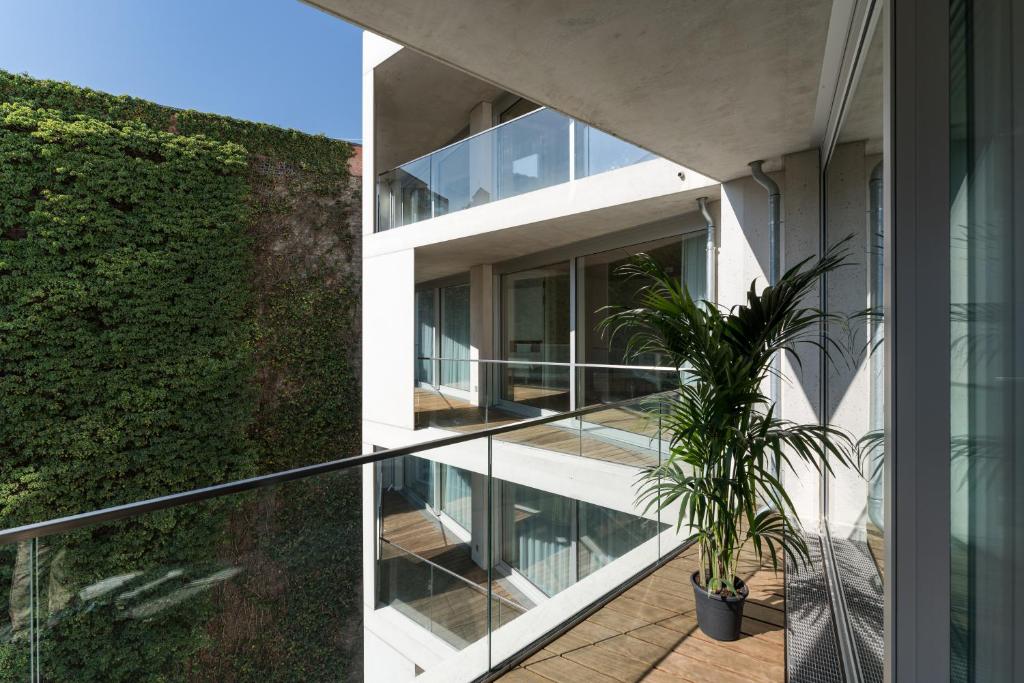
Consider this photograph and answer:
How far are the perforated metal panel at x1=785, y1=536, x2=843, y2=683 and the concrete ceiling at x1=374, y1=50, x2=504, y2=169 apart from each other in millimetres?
7133

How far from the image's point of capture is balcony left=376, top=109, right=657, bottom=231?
562 centimetres

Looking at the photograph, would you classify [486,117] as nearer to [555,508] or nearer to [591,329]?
[591,329]

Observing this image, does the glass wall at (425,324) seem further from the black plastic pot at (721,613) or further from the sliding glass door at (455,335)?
the black plastic pot at (721,613)

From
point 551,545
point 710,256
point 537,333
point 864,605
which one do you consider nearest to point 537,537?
point 551,545

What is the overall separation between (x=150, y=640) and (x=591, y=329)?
6.24 metres

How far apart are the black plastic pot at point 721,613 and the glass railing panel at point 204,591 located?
5.30 ft

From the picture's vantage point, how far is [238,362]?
9.59 meters

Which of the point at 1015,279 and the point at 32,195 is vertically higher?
the point at 32,195

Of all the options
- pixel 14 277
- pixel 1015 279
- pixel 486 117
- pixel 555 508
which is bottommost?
pixel 555 508

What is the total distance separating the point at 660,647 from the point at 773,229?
2.88 meters

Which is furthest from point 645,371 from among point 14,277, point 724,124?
point 14,277

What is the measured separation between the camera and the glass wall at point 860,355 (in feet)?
5.51

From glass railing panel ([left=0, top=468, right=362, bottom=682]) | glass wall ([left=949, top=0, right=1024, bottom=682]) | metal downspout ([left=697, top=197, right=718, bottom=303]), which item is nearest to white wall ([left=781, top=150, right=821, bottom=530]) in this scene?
metal downspout ([left=697, top=197, right=718, bottom=303])

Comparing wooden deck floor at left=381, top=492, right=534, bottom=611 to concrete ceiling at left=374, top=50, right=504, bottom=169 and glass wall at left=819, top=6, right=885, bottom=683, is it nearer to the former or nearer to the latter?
glass wall at left=819, top=6, right=885, bottom=683
